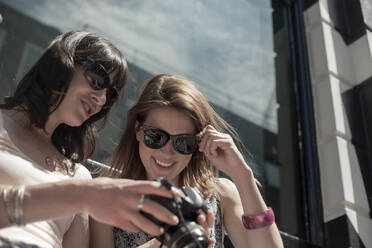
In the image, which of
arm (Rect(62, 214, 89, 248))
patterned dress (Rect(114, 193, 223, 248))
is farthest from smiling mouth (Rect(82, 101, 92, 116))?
patterned dress (Rect(114, 193, 223, 248))

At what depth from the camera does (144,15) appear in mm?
2455

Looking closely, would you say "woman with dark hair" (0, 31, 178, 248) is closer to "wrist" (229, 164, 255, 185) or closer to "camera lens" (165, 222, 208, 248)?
"camera lens" (165, 222, 208, 248)

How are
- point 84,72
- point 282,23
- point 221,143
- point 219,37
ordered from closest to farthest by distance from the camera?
point 84,72 → point 221,143 → point 219,37 → point 282,23

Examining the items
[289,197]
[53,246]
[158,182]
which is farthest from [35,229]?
[289,197]

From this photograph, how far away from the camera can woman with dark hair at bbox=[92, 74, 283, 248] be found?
1.45 meters

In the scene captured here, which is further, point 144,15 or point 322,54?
point 322,54

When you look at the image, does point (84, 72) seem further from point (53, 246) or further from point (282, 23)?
point (282, 23)

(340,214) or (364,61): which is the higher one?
(364,61)

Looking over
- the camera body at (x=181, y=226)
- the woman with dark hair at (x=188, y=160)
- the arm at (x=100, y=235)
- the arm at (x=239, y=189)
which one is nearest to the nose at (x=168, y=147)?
the woman with dark hair at (x=188, y=160)

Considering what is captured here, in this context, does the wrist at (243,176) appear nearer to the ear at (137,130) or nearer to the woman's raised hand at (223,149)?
the woman's raised hand at (223,149)

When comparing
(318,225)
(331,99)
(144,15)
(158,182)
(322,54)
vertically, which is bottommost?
(318,225)

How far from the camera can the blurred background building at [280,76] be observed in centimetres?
229

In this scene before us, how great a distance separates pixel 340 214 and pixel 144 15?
1.76 meters

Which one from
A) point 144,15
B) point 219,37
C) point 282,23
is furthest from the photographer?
point 282,23
